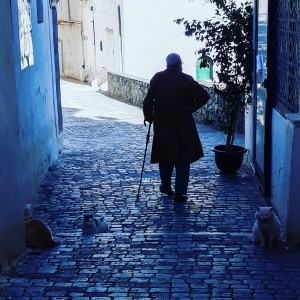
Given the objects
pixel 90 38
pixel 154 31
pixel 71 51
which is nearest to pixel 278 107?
pixel 154 31

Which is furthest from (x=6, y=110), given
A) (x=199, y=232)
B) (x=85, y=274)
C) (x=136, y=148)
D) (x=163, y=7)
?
(x=163, y=7)

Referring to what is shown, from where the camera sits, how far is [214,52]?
11.3 m

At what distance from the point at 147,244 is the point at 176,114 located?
2549 mm

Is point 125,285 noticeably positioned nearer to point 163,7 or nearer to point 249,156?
point 249,156

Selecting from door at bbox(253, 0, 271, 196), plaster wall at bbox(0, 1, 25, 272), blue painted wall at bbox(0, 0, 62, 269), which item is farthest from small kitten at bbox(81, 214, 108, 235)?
door at bbox(253, 0, 271, 196)

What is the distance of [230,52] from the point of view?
1127 cm

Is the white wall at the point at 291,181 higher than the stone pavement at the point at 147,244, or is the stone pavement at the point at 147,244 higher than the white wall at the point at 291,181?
the white wall at the point at 291,181

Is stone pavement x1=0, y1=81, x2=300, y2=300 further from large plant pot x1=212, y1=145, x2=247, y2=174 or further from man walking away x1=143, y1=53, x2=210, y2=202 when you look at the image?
man walking away x1=143, y1=53, x2=210, y2=202

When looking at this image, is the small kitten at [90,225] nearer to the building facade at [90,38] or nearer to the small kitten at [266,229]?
the small kitten at [266,229]

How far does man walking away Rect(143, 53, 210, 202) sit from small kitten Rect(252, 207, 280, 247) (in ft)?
7.64

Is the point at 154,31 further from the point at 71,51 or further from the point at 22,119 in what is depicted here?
the point at 22,119

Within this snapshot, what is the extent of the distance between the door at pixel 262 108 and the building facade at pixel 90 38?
20.2 m

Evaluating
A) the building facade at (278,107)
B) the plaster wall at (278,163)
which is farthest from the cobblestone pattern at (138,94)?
the plaster wall at (278,163)

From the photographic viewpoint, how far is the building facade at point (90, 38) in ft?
108
